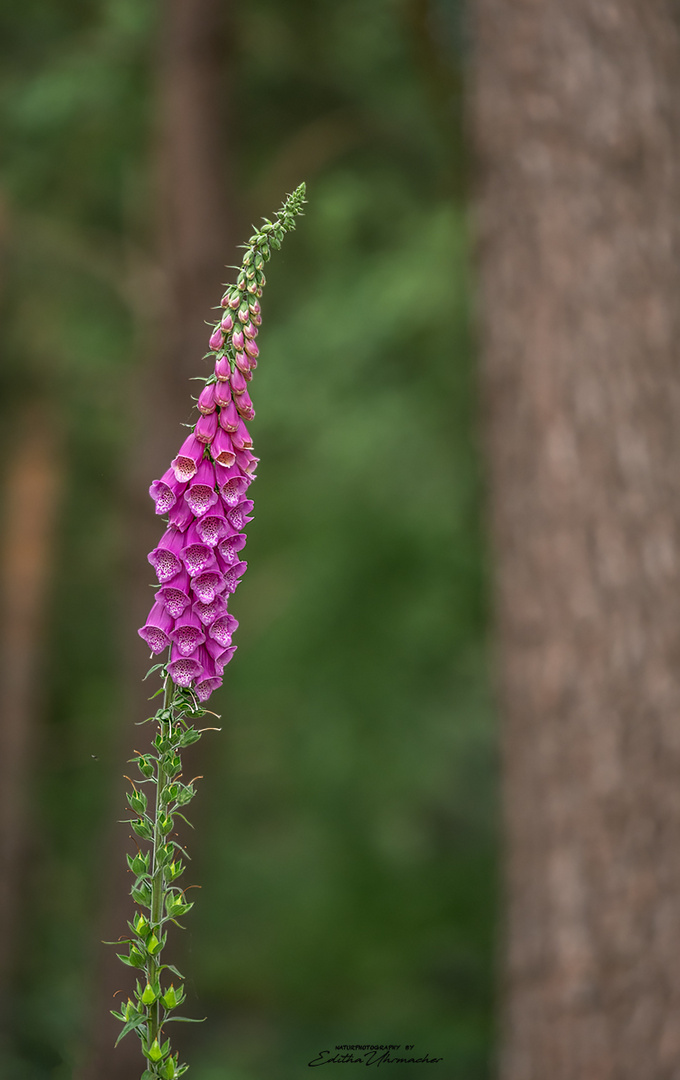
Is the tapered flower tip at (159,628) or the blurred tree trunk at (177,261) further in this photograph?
the blurred tree trunk at (177,261)

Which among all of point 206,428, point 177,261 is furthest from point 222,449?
point 177,261

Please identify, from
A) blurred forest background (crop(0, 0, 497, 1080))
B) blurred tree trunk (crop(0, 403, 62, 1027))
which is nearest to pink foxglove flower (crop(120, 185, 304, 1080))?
blurred forest background (crop(0, 0, 497, 1080))

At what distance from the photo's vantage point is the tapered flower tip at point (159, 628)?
3.74 feet

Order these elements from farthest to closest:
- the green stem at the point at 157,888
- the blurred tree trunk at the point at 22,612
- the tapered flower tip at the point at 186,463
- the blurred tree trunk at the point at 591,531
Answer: the blurred tree trunk at the point at 22,612, the blurred tree trunk at the point at 591,531, the tapered flower tip at the point at 186,463, the green stem at the point at 157,888

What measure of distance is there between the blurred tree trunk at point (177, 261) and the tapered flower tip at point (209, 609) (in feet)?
23.8

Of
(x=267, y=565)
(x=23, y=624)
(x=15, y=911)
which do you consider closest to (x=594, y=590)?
(x=267, y=565)

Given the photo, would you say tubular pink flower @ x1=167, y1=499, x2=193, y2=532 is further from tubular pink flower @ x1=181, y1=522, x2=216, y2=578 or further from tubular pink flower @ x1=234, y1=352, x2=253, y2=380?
tubular pink flower @ x1=234, y1=352, x2=253, y2=380

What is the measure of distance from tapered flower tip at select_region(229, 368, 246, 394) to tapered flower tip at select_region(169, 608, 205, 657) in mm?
263

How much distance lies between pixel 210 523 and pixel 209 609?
91 millimetres

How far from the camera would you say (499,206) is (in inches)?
217

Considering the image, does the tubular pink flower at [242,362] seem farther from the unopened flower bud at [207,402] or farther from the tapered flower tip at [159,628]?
the tapered flower tip at [159,628]

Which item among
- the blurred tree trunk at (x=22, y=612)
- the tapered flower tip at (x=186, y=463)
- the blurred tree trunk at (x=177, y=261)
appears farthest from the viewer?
the blurred tree trunk at (x=22, y=612)

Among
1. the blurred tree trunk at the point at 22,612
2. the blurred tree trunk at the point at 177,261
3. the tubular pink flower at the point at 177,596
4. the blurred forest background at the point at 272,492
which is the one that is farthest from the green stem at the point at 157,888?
the blurred tree trunk at the point at 22,612

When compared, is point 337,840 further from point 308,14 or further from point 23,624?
point 308,14
